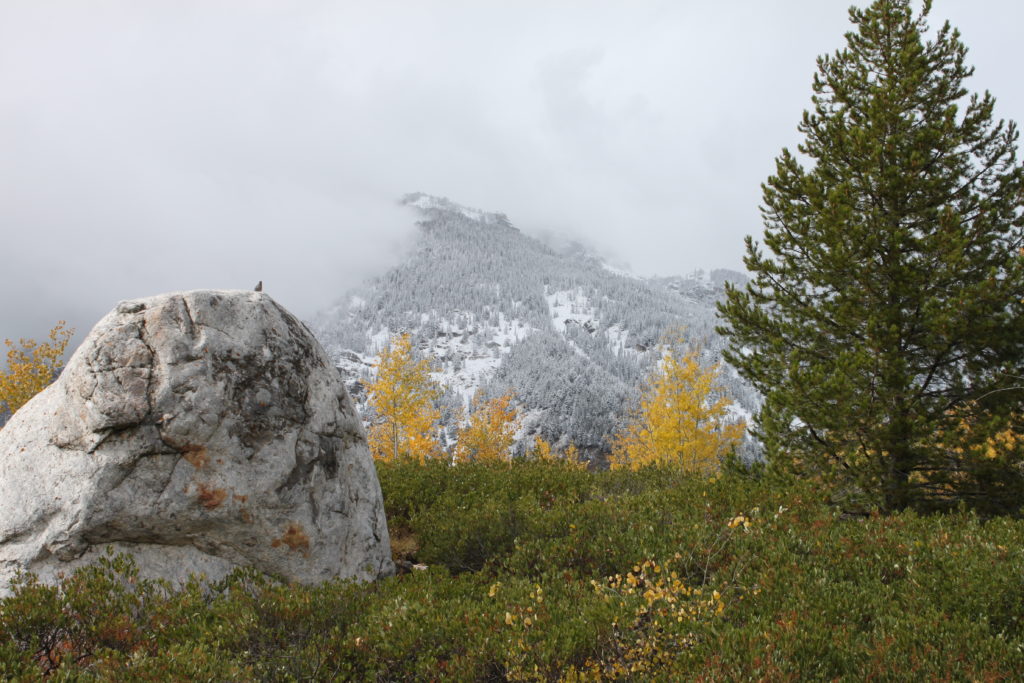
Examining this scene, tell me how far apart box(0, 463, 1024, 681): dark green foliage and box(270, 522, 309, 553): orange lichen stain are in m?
0.52

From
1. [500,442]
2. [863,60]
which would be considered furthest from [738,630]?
[500,442]

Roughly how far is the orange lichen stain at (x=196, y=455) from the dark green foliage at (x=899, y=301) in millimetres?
7870

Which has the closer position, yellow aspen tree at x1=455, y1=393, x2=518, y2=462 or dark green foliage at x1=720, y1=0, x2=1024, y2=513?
dark green foliage at x1=720, y1=0, x2=1024, y2=513

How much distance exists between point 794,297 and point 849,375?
224 centimetres

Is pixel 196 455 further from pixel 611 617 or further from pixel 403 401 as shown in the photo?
pixel 403 401

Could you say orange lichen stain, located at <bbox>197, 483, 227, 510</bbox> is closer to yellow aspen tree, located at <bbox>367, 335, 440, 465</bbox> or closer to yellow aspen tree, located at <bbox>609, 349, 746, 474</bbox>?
yellow aspen tree, located at <bbox>367, 335, 440, 465</bbox>

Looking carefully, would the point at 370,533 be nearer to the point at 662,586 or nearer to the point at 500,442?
the point at 662,586

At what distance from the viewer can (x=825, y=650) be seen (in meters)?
3.81

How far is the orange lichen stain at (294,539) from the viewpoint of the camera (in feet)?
21.3

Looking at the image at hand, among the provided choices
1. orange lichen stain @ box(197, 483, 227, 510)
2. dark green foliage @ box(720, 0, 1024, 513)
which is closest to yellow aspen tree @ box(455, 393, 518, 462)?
dark green foliage @ box(720, 0, 1024, 513)

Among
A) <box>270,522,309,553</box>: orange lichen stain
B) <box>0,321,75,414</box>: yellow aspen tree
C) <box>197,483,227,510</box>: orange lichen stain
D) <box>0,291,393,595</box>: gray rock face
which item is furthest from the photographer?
<box>0,321,75,414</box>: yellow aspen tree

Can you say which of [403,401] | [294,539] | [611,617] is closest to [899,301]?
[611,617]

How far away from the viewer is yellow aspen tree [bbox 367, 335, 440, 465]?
79.7ft

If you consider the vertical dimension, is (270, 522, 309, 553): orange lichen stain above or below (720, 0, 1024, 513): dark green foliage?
below
